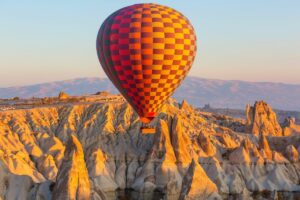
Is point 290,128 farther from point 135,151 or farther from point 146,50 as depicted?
point 146,50

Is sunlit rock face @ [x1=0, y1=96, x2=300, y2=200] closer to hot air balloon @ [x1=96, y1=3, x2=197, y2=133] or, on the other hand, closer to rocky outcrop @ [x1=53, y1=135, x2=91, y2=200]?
rocky outcrop @ [x1=53, y1=135, x2=91, y2=200]

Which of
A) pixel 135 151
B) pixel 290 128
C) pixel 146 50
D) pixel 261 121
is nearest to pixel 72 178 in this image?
pixel 146 50

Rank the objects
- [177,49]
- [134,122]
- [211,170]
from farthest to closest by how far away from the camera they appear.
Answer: [134,122] → [211,170] → [177,49]

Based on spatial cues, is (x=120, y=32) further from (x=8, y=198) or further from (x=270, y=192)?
(x=270, y=192)

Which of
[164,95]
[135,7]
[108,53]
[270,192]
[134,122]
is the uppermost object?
[135,7]

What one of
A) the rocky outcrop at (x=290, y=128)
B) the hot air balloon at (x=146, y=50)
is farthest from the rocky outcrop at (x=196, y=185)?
the rocky outcrop at (x=290, y=128)

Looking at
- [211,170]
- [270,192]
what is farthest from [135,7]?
[270,192]
